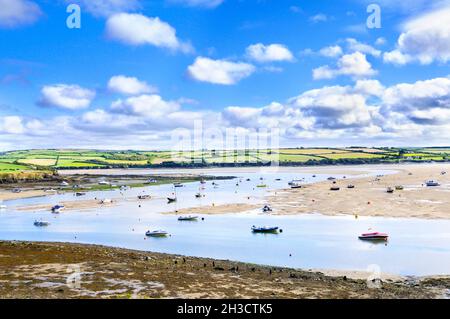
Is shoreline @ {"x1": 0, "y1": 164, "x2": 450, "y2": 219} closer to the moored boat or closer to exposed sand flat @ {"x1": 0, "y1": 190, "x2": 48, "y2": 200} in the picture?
exposed sand flat @ {"x1": 0, "y1": 190, "x2": 48, "y2": 200}

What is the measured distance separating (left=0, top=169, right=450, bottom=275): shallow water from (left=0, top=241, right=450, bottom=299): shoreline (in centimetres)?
423

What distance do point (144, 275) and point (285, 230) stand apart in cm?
2591

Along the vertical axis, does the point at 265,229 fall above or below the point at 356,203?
below

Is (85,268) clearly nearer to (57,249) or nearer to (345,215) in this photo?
(57,249)

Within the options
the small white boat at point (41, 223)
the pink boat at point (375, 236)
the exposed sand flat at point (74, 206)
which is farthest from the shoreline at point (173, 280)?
the exposed sand flat at point (74, 206)

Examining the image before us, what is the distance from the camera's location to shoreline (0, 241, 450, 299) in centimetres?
2672

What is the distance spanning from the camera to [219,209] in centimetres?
7556

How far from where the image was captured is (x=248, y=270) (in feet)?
112

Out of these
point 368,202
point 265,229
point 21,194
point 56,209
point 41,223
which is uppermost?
point 21,194

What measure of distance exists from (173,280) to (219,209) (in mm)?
45449

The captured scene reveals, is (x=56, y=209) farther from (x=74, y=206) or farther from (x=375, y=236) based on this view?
(x=375, y=236)

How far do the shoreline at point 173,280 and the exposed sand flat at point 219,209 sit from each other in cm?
3350

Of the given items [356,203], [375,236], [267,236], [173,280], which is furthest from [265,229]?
[356,203]

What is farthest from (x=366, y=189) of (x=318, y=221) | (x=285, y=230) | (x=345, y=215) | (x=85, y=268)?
(x=85, y=268)
